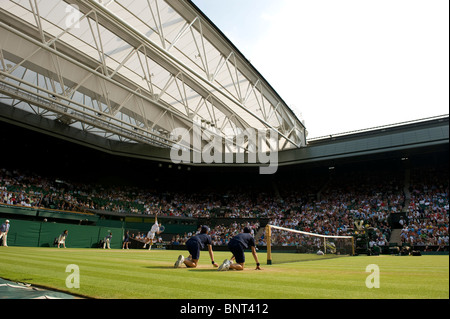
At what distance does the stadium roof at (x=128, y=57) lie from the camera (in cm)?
1644

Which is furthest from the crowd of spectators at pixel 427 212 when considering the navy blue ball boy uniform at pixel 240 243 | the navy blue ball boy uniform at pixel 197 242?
the navy blue ball boy uniform at pixel 197 242

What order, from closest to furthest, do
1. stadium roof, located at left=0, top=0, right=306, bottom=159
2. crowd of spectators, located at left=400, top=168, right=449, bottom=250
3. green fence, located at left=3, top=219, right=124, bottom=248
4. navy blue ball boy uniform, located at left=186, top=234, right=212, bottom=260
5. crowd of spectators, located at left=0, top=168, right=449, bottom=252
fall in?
navy blue ball boy uniform, located at left=186, top=234, right=212, bottom=260, stadium roof, located at left=0, top=0, right=306, bottom=159, green fence, located at left=3, top=219, right=124, bottom=248, crowd of spectators, located at left=400, top=168, right=449, bottom=250, crowd of spectators, located at left=0, top=168, right=449, bottom=252

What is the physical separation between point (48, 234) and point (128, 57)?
14972 millimetres

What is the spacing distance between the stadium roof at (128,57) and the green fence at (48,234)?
27.8 feet

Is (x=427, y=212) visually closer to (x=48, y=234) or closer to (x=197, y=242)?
(x=197, y=242)

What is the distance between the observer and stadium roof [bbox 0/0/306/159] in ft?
53.9

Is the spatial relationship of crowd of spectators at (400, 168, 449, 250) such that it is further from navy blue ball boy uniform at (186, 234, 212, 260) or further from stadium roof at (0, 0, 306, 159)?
navy blue ball boy uniform at (186, 234, 212, 260)

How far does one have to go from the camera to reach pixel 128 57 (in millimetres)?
18031

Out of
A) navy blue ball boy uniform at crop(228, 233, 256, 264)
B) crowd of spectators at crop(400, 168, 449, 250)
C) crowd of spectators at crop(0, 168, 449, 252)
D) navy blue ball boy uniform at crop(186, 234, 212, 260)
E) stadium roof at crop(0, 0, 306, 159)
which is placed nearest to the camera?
navy blue ball boy uniform at crop(228, 233, 256, 264)

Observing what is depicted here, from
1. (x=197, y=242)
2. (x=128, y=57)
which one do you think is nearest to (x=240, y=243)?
(x=197, y=242)

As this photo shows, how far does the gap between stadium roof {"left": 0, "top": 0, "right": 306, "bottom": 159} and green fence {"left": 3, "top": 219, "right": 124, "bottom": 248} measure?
8.48m

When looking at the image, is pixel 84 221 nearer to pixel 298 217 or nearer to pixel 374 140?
pixel 298 217

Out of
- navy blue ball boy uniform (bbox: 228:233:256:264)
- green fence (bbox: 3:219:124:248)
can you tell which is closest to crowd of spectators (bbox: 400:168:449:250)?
navy blue ball boy uniform (bbox: 228:233:256:264)
